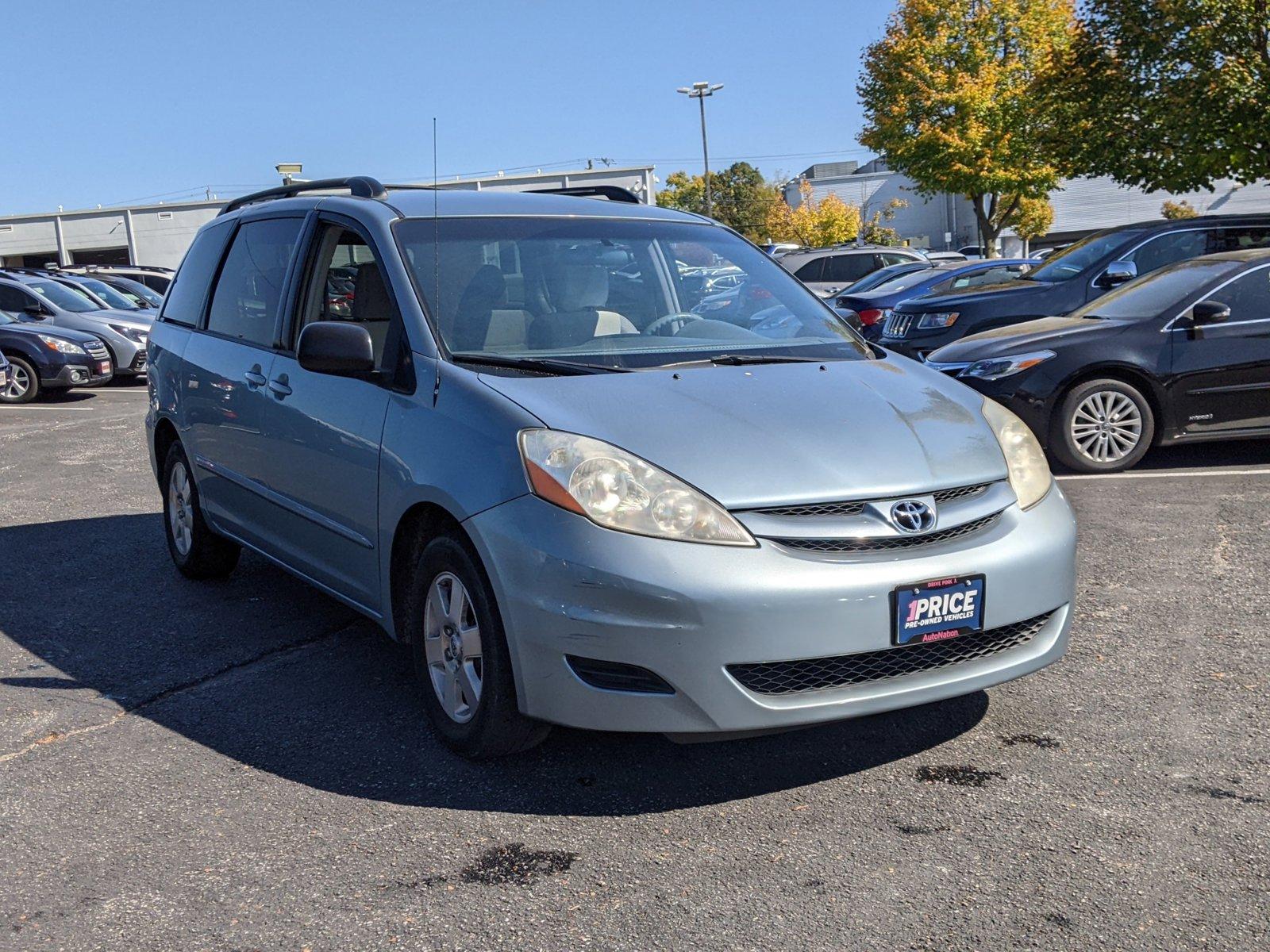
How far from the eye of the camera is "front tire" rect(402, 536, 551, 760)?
3670 mm

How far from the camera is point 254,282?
5.65 meters

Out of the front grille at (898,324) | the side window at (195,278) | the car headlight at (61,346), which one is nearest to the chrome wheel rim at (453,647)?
the side window at (195,278)

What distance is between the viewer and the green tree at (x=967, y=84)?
115ft

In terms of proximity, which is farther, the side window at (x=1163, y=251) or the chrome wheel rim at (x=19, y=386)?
the chrome wheel rim at (x=19, y=386)

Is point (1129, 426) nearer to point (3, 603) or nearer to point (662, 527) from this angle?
point (662, 527)

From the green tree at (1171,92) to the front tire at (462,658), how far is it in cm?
1686

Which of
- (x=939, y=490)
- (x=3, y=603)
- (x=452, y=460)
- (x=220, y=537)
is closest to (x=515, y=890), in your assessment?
(x=452, y=460)

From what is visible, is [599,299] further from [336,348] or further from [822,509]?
[822,509]

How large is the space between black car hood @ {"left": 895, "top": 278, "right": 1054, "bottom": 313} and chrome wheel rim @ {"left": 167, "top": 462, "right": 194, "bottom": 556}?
7.98 m

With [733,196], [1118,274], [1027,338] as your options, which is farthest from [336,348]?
[733,196]

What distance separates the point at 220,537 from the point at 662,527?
3496mm

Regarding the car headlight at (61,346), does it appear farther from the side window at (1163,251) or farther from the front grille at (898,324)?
the side window at (1163,251)

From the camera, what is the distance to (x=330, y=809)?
11.9 feet

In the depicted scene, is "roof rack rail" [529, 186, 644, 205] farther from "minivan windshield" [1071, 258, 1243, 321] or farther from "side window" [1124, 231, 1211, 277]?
"side window" [1124, 231, 1211, 277]
